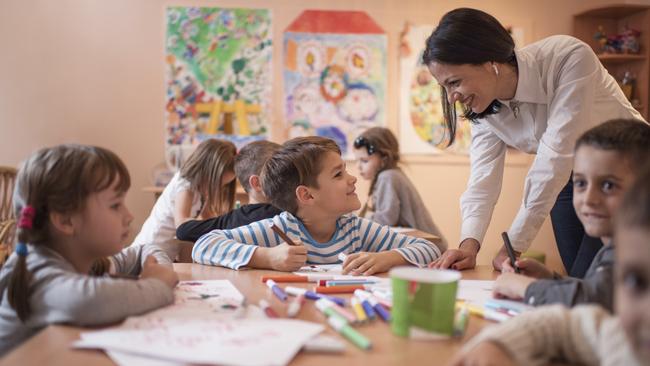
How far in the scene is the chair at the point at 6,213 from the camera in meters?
3.21

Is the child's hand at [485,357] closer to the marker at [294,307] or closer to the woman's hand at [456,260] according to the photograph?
the marker at [294,307]

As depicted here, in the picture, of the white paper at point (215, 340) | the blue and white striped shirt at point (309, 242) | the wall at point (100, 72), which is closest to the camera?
the white paper at point (215, 340)

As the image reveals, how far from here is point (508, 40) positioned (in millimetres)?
1617

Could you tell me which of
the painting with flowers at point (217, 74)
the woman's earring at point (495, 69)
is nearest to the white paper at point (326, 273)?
the woman's earring at point (495, 69)

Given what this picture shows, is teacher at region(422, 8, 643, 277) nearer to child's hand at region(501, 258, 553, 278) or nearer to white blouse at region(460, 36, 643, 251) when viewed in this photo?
white blouse at region(460, 36, 643, 251)

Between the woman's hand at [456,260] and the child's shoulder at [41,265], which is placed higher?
the child's shoulder at [41,265]

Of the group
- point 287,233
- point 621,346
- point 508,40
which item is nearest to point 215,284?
point 287,233

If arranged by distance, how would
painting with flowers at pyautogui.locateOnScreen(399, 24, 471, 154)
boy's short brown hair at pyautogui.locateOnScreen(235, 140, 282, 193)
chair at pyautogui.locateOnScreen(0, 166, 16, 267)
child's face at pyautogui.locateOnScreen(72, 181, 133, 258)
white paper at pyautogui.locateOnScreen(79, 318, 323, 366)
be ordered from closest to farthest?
1. white paper at pyautogui.locateOnScreen(79, 318, 323, 366)
2. child's face at pyautogui.locateOnScreen(72, 181, 133, 258)
3. boy's short brown hair at pyautogui.locateOnScreen(235, 140, 282, 193)
4. chair at pyautogui.locateOnScreen(0, 166, 16, 267)
5. painting with flowers at pyautogui.locateOnScreen(399, 24, 471, 154)

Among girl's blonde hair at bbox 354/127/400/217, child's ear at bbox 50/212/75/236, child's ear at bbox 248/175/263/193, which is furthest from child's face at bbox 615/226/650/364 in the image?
girl's blonde hair at bbox 354/127/400/217

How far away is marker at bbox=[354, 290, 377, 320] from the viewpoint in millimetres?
925

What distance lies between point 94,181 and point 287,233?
26.6 inches

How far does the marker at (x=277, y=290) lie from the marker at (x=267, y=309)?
0.07 meters

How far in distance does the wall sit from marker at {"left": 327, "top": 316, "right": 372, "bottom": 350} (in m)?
3.70

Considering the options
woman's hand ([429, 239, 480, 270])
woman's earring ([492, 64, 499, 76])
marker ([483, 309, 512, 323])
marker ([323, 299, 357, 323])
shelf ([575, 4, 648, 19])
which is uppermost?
shelf ([575, 4, 648, 19])
